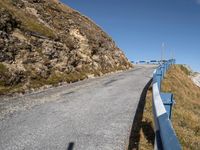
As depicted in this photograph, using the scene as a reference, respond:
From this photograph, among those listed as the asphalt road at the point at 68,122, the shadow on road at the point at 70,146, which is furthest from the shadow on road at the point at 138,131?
the shadow on road at the point at 70,146

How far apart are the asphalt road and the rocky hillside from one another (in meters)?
4.05

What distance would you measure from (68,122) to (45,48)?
1320cm

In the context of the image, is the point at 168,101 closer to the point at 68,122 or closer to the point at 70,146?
the point at 70,146

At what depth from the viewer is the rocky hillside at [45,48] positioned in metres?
17.6

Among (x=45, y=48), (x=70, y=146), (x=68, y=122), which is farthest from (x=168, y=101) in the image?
(x=45, y=48)

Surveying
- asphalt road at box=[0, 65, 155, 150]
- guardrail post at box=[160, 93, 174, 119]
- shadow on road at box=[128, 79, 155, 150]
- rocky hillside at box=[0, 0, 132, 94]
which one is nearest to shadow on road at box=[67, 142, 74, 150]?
asphalt road at box=[0, 65, 155, 150]

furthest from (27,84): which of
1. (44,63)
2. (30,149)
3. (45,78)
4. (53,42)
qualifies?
(30,149)

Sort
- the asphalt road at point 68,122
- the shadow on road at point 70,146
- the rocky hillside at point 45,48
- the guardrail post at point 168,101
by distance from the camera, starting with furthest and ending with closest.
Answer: the rocky hillside at point 45,48
the asphalt road at point 68,122
the shadow on road at point 70,146
the guardrail post at point 168,101

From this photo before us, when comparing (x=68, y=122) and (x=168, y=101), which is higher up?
(x=168, y=101)

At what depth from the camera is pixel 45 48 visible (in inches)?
846

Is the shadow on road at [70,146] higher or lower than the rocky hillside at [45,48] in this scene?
lower

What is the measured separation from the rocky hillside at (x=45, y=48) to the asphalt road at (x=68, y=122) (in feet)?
13.3

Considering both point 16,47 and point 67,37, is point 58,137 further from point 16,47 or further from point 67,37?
point 67,37

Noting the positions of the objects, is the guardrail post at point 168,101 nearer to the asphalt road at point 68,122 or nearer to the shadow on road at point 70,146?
the asphalt road at point 68,122
